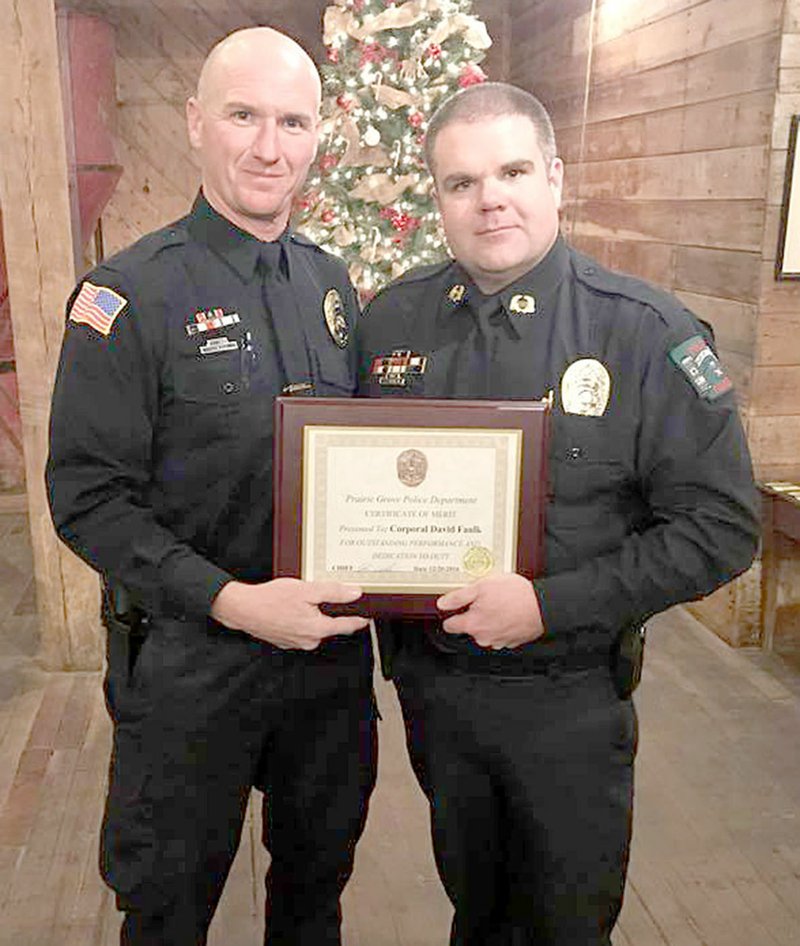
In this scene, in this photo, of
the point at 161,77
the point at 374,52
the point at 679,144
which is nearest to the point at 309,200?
the point at 374,52

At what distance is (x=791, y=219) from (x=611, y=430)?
202 centimetres

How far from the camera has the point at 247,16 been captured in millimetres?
5586

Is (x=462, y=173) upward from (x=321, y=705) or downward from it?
upward

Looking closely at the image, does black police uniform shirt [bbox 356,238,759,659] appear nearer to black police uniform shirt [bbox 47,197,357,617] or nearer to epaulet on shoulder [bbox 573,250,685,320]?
epaulet on shoulder [bbox 573,250,685,320]

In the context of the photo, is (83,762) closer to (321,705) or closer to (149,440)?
(321,705)

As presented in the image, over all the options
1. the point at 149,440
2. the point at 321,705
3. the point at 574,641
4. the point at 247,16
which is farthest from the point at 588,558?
the point at 247,16

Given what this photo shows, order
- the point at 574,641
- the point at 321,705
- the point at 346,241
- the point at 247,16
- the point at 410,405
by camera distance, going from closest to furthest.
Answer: the point at 410,405 < the point at 574,641 < the point at 321,705 < the point at 346,241 < the point at 247,16

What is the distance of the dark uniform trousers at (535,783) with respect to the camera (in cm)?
139

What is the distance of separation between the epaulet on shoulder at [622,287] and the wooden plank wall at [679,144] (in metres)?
1.86

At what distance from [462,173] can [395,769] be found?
171 cm

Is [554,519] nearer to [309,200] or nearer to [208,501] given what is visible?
[208,501]

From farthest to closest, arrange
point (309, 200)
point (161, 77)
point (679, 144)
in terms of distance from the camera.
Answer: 1. point (161, 77)
2. point (309, 200)
3. point (679, 144)

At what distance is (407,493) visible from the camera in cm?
128

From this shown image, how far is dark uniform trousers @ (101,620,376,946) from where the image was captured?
1.43m
